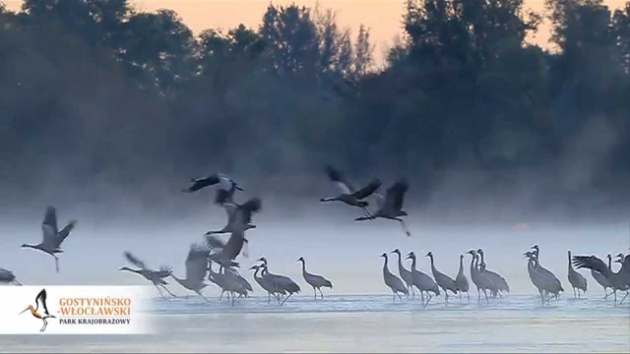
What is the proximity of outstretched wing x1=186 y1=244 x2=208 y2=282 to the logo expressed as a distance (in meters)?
0.82

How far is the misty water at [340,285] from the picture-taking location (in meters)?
13.2

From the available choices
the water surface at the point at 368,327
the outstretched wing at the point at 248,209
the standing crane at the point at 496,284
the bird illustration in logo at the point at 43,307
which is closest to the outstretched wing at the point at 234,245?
the outstretched wing at the point at 248,209

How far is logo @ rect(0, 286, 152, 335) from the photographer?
46.6ft

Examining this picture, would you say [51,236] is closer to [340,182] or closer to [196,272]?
[196,272]

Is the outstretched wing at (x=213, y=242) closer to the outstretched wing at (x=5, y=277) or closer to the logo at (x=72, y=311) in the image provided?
the logo at (x=72, y=311)

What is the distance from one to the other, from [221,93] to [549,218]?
195 inches

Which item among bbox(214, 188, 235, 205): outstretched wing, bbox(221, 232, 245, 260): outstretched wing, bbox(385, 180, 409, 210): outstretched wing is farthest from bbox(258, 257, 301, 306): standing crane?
bbox(385, 180, 409, 210): outstretched wing

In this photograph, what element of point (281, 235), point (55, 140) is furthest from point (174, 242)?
point (55, 140)

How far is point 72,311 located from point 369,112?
1127 centimetres

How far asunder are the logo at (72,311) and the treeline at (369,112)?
892 cm

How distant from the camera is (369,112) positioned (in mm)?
25359

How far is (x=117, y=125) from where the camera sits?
2516 cm

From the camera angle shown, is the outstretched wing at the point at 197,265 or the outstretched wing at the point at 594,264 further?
the outstretched wing at the point at 197,265

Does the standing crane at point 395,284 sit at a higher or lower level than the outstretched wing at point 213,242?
lower
